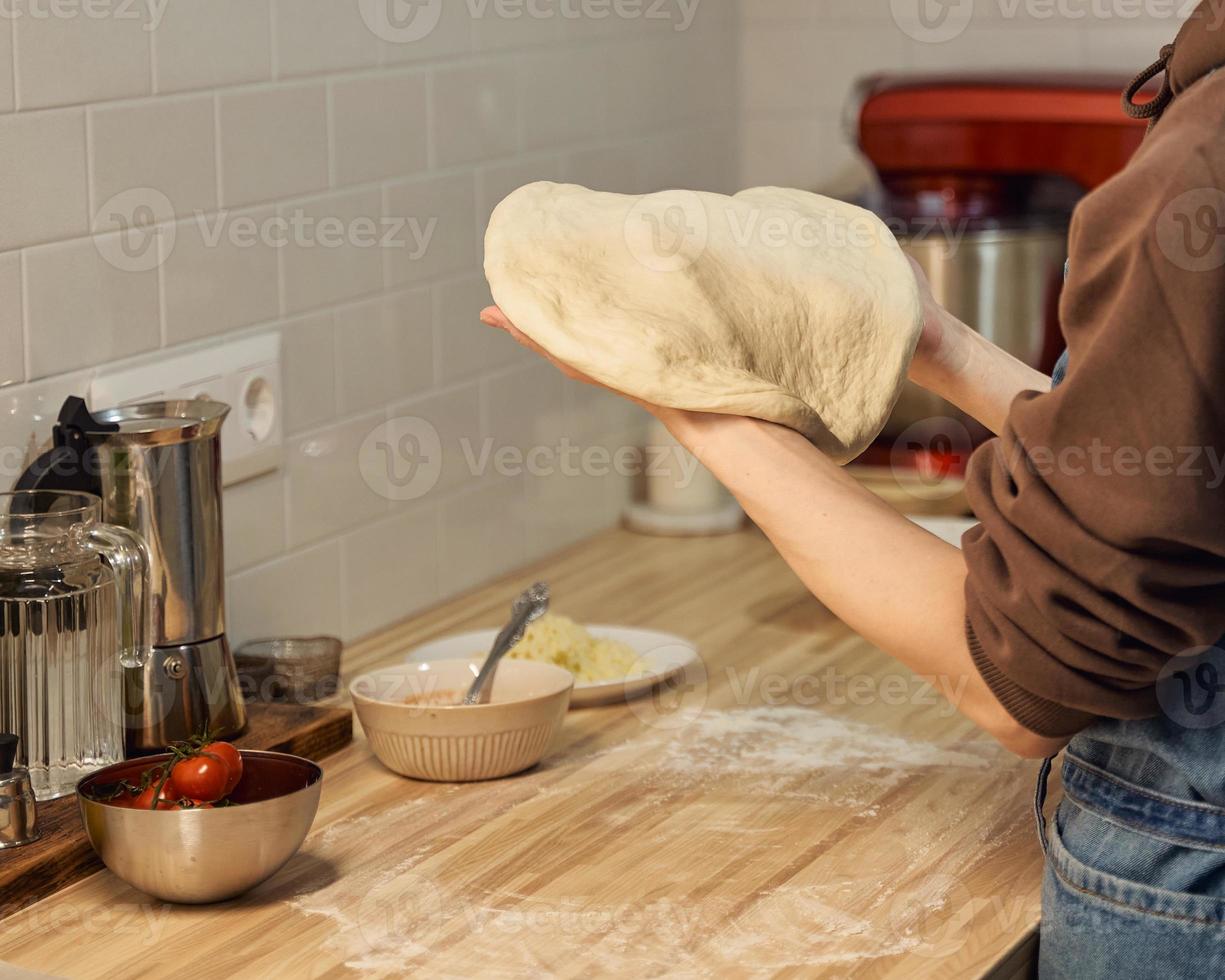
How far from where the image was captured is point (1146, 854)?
0.92 m

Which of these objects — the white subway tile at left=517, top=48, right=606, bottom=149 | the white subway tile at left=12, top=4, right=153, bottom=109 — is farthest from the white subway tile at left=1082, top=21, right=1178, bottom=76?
the white subway tile at left=12, top=4, right=153, bottom=109

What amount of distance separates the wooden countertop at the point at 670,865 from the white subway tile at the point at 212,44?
573 mm

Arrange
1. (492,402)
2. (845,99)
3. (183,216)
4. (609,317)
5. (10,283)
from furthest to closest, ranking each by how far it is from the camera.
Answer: (845,99) → (492,402) → (183,216) → (10,283) → (609,317)

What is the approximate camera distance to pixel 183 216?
1.41 meters

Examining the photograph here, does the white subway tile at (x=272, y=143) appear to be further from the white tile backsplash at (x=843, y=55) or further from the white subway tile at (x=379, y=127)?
the white tile backsplash at (x=843, y=55)

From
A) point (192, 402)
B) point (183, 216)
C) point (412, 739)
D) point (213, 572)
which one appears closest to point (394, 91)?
point (183, 216)

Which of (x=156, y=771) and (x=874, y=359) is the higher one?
(x=874, y=359)

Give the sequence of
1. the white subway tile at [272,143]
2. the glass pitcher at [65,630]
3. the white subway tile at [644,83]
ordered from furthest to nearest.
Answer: the white subway tile at [644,83] → the white subway tile at [272,143] → the glass pitcher at [65,630]

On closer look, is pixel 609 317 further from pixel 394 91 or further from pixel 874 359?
pixel 394 91

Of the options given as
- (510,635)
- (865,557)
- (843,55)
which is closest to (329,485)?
(510,635)

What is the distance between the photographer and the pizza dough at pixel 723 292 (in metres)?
1.00

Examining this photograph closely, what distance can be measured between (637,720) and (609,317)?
552mm

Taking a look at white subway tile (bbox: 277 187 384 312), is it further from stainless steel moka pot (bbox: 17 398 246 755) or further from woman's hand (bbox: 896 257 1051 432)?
woman's hand (bbox: 896 257 1051 432)

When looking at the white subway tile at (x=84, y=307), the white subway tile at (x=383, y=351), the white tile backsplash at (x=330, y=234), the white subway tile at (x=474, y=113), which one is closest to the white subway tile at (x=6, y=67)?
the white tile backsplash at (x=330, y=234)
